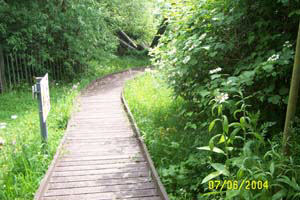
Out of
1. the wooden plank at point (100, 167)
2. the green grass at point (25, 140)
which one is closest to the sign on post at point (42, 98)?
the green grass at point (25, 140)

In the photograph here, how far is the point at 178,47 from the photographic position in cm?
539

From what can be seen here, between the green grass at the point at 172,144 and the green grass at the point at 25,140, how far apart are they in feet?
5.92

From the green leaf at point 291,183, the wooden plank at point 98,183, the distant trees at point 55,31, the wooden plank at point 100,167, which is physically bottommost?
the wooden plank at point 98,183

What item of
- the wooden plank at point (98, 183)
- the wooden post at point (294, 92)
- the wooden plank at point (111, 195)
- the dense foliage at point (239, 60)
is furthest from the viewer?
the wooden plank at point (98, 183)

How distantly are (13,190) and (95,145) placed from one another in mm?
2123

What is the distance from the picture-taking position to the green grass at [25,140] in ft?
14.8

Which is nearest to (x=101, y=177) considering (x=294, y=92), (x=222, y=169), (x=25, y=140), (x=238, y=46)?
(x=25, y=140)

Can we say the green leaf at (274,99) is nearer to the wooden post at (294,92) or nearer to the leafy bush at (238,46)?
the leafy bush at (238,46)

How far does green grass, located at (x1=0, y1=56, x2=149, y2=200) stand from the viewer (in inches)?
177

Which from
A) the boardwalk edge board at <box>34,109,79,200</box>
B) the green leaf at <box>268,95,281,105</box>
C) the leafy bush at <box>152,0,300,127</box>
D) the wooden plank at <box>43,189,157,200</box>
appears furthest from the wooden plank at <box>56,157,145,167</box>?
the green leaf at <box>268,95,281,105</box>

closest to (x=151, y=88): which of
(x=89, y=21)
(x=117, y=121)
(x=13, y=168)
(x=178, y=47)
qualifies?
(x=117, y=121)

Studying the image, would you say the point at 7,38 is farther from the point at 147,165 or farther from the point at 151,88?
the point at 147,165

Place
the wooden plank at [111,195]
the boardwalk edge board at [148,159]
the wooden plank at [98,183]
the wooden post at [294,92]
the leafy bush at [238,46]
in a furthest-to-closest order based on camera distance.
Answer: the wooden plank at [98,183]
the wooden plank at [111,195]
the boardwalk edge board at [148,159]
the leafy bush at [238,46]
the wooden post at [294,92]

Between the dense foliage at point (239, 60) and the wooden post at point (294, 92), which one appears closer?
the wooden post at point (294, 92)
